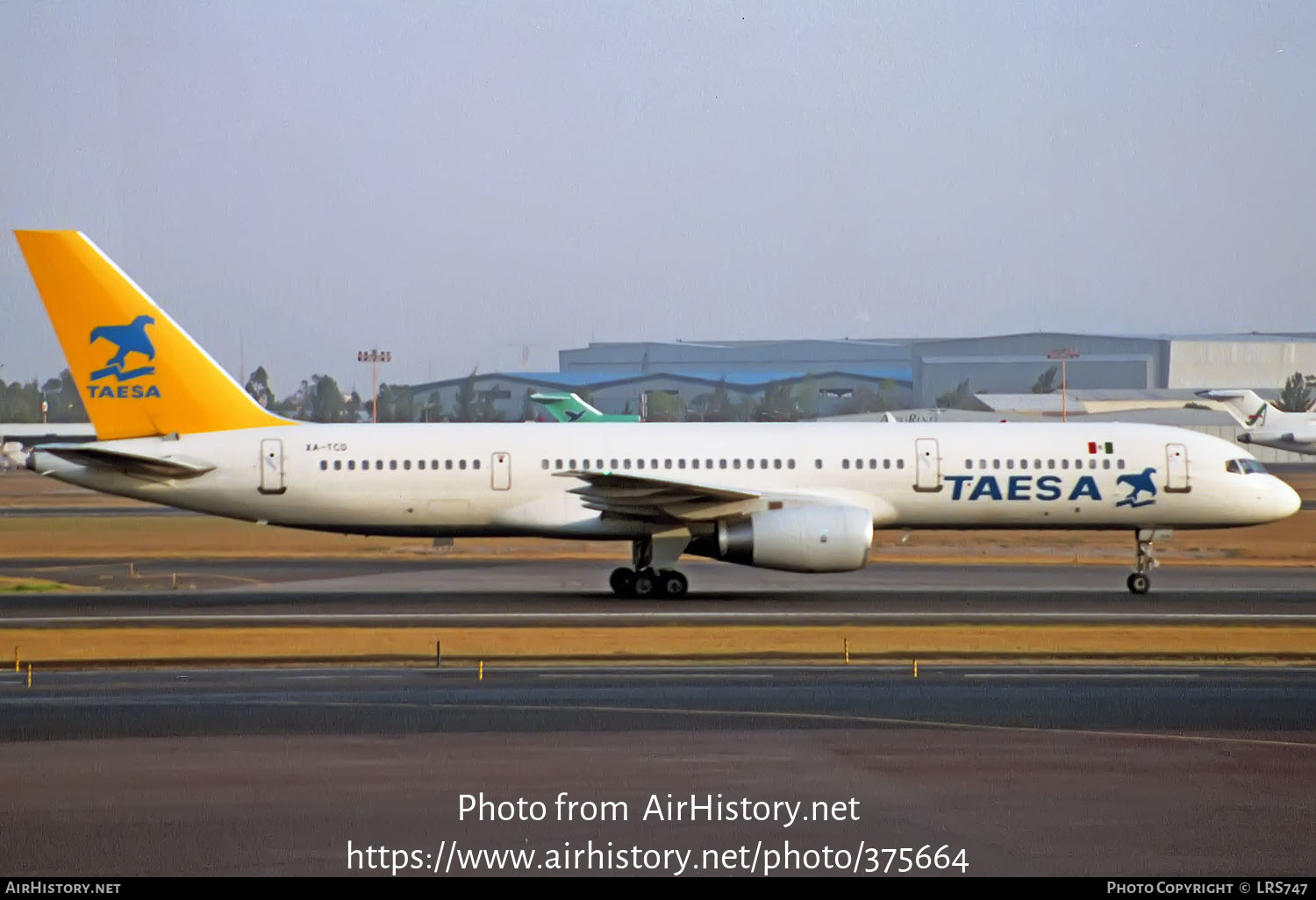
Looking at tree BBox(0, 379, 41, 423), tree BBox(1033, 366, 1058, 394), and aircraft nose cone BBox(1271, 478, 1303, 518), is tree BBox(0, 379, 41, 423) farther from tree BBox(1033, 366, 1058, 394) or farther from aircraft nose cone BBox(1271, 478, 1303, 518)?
aircraft nose cone BBox(1271, 478, 1303, 518)

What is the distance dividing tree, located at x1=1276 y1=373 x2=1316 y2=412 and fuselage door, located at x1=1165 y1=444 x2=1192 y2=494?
401 feet

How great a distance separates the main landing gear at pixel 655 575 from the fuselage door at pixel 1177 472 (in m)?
10.6

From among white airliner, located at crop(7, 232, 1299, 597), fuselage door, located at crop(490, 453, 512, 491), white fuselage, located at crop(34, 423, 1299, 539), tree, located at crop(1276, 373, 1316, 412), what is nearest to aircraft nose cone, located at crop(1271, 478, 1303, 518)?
white airliner, located at crop(7, 232, 1299, 597)

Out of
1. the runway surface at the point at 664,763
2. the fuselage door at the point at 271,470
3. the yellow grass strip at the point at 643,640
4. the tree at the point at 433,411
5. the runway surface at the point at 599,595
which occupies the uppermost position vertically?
the tree at the point at 433,411

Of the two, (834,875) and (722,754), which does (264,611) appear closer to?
(722,754)

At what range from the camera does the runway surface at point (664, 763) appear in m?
12.2

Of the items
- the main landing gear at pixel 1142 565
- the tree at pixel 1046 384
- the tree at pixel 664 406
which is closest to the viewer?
the main landing gear at pixel 1142 565

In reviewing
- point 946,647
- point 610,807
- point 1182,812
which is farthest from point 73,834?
point 946,647

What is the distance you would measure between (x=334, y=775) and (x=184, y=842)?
8.26ft

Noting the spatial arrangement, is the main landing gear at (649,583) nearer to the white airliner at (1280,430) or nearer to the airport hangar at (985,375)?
the white airliner at (1280,430)

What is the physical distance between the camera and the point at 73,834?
40.7ft

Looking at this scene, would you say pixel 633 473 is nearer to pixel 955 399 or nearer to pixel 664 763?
pixel 664 763

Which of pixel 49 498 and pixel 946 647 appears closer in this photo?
pixel 946 647

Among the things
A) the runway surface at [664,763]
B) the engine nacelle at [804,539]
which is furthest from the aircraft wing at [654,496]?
the runway surface at [664,763]
